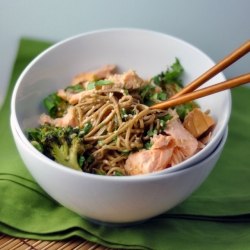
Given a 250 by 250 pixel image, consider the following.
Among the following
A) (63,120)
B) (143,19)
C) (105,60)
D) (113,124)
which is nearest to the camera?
(113,124)

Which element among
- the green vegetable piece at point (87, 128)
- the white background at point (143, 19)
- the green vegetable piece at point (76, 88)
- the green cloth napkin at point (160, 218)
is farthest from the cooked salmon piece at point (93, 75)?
the white background at point (143, 19)

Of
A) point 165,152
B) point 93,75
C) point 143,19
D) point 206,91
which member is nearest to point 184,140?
point 165,152

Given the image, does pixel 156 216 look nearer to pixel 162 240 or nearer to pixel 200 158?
pixel 162 240

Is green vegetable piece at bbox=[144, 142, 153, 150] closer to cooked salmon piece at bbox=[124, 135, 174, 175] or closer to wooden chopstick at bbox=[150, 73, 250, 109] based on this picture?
cooked salmon piece at bbox=[124, 135, 174, 175]

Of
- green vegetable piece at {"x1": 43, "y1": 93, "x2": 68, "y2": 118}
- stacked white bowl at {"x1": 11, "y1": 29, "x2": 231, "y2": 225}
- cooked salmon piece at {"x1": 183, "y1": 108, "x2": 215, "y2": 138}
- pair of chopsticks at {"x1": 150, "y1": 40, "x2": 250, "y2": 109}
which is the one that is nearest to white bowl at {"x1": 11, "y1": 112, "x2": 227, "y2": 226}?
stacked white bowl at {"x1": 11, "y1": 29, "x2": 231, "y2": 225}

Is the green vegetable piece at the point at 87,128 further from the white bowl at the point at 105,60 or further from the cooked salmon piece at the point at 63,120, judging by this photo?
the white bowl at the point at 105,60

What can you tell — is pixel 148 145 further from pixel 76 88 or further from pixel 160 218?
pixel 76 88

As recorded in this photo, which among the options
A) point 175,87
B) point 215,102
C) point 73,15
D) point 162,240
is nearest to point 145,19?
point 73,15
